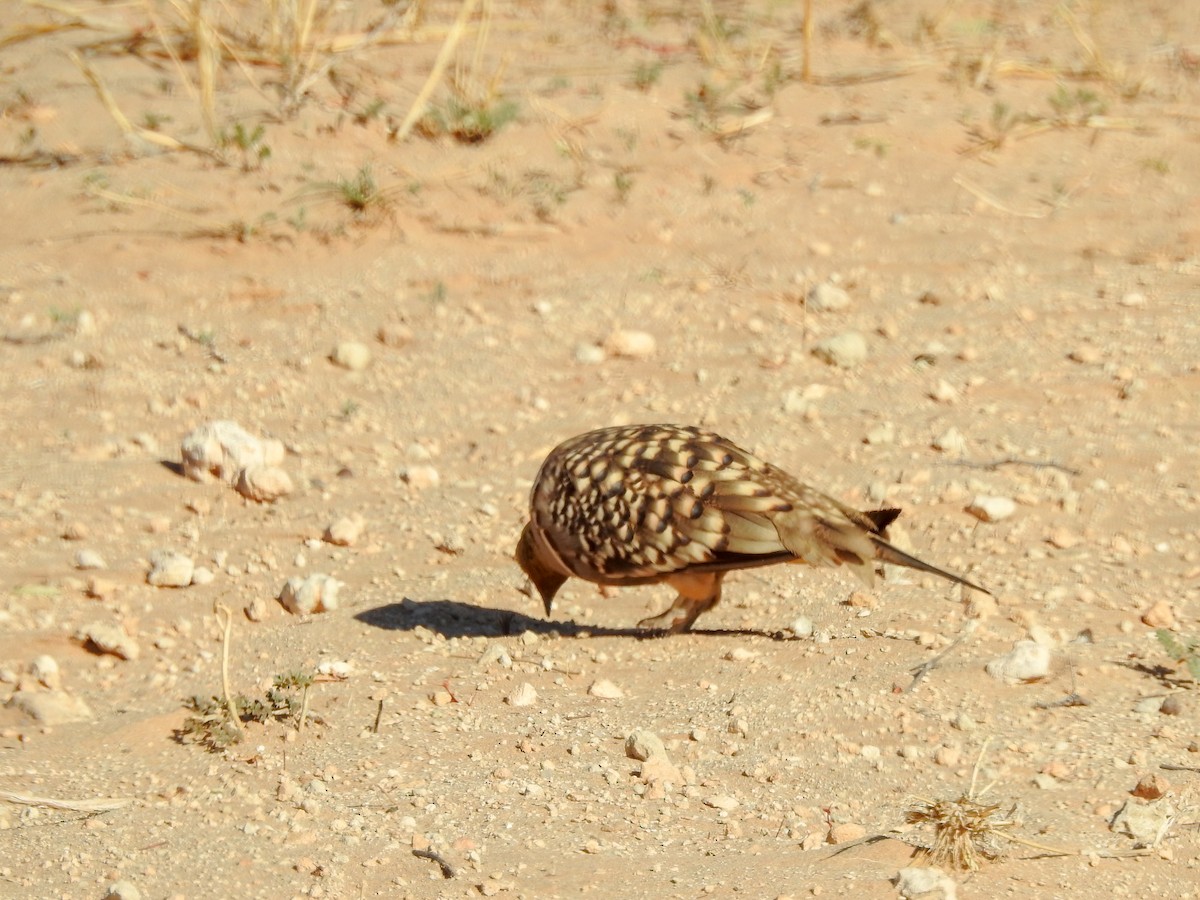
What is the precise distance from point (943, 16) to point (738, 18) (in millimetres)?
1342

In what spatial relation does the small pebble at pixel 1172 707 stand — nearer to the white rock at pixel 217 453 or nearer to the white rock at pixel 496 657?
the white rock at pixel 496 657

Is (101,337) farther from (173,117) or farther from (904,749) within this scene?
(904,749)

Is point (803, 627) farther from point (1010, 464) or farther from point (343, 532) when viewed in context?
point (343, 532)

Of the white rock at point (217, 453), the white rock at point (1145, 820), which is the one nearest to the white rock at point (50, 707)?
the white rock at point (217, 453)

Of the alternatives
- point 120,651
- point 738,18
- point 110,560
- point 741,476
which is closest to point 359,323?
point 110,560

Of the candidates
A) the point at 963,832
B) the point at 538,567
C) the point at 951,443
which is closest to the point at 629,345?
the point at 951,443

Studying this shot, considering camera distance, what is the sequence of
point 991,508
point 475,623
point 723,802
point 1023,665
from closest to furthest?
point 723,802 < point 1023,665 < point 475,623 < point 991,508

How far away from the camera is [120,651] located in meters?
4.29

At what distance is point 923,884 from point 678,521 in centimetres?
134

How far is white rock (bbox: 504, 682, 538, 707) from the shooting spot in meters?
3.90

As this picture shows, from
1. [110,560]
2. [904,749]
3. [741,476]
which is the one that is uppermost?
[741,476]

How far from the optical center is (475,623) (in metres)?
4.51

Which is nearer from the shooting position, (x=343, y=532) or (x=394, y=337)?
(x=343, y=532)

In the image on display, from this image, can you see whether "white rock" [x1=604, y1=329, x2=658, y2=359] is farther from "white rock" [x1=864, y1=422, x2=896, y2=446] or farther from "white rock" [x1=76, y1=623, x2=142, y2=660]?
"white rock" [x1=76, y1=623, x2=142, y2=660]
